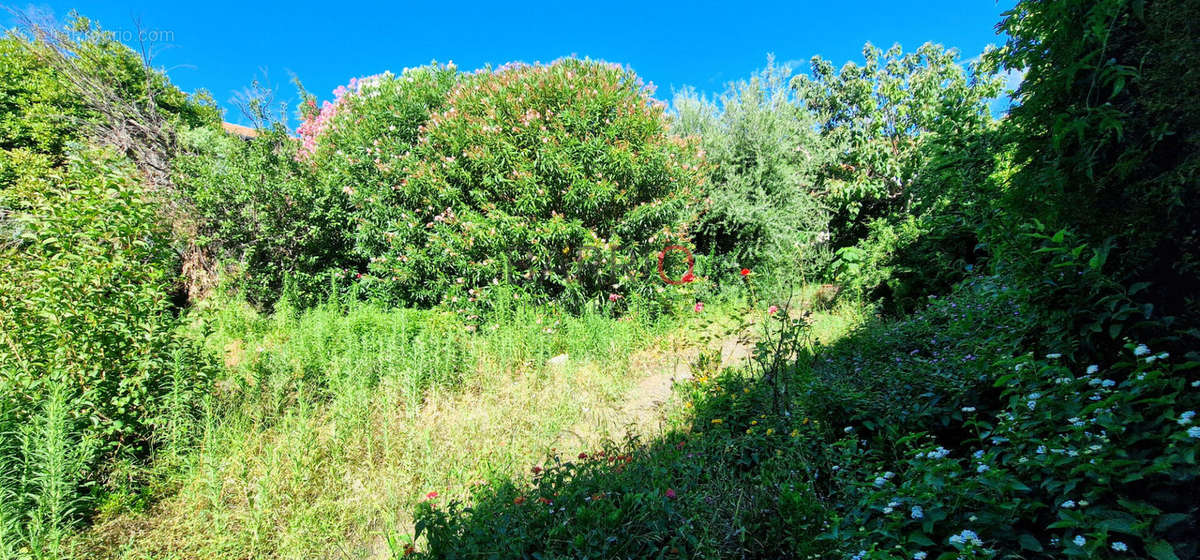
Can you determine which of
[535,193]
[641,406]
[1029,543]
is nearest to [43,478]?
[641,406]

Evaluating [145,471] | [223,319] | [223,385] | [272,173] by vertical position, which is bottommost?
[145,471]

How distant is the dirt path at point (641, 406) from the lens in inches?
123

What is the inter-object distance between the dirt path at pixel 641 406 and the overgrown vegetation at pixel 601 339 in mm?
32

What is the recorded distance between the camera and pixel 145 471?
2.74 metres

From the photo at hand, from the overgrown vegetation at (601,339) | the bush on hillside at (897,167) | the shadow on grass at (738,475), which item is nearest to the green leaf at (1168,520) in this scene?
the overgrown vegetation at (601,339)

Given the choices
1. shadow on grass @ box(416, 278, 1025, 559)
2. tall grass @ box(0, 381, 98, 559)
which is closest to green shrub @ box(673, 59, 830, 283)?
shadow on grass @ box(416, 278, 1025, 559)

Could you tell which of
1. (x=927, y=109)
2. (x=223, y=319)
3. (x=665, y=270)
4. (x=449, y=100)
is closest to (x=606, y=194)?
(x=665, y=270)

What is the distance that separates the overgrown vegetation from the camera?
1531 millimetres

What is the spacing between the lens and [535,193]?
5215 mm

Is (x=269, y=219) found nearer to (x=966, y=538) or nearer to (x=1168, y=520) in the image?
(x=966, y=538)

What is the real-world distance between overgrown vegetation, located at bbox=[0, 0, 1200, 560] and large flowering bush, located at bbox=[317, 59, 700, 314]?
43 millimetres

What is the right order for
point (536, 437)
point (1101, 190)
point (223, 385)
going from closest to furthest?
point (1101, 190)
point (536, 437)
point (223, 385)

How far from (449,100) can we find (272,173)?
2789 millimetres

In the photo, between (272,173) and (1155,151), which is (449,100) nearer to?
(272,173)
